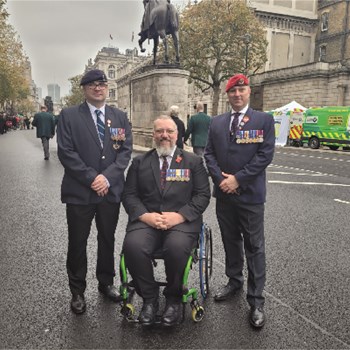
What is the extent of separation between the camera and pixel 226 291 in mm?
3541

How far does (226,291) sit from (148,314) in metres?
0.91

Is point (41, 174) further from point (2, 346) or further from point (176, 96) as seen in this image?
point (2, 346)

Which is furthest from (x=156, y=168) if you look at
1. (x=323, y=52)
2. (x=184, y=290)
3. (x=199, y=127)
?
(x=323, y=52)

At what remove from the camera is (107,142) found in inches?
131

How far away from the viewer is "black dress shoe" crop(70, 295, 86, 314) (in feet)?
10.5

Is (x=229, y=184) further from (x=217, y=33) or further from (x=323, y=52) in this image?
(x=323, y=52)

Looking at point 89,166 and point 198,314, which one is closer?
point 198,314

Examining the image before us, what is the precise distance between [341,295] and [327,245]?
1582mm

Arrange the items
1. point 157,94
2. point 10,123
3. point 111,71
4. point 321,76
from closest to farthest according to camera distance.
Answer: point 157,94 < point 321,76 < point 10,123 < point 111,71

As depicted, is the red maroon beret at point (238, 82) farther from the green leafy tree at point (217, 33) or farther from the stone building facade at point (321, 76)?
→ the stone building facade at point (321, 76)

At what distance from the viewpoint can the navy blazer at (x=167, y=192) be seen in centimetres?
329

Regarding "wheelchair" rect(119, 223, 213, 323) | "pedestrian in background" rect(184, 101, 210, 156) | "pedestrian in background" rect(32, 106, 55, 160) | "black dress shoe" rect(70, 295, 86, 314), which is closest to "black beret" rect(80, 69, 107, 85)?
"wheelchair" rect(119, 223, 213, 323)

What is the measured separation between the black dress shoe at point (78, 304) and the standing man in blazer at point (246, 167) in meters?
1.21

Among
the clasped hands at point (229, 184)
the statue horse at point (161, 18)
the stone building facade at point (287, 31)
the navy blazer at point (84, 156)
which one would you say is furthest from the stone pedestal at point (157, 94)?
the stone building facade at point (287, 31)
